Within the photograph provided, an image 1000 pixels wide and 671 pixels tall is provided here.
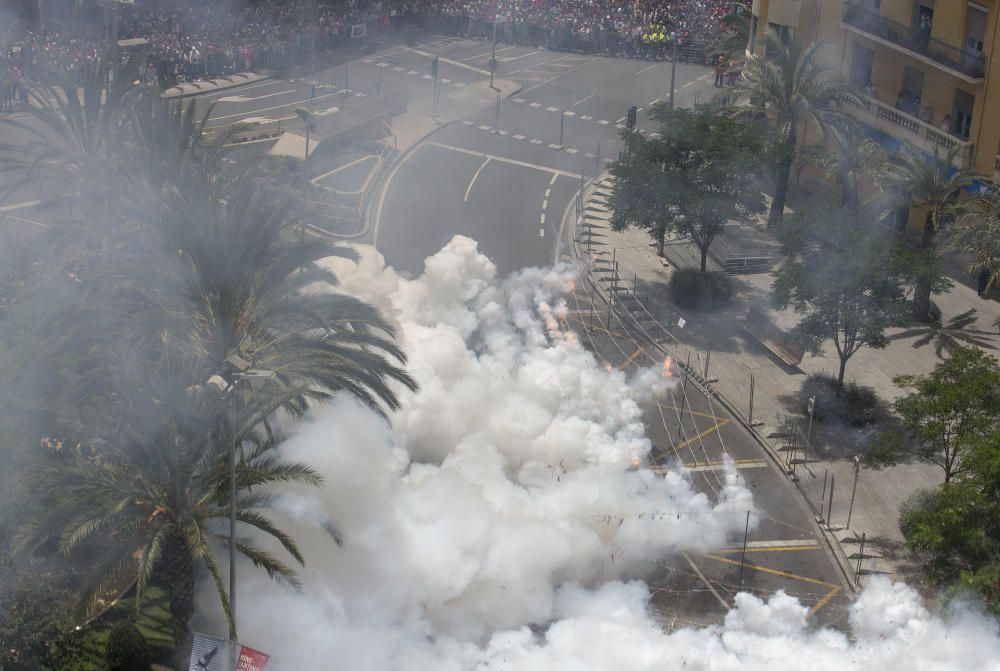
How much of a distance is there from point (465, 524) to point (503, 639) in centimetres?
317

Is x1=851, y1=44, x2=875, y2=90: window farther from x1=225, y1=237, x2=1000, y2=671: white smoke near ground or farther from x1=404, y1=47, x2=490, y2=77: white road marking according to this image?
x1=225, y1=237, x2=1000, y2=671: white smoke near ground

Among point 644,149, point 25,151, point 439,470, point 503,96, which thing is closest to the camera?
point 439,470

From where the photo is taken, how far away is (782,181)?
55.1 metres

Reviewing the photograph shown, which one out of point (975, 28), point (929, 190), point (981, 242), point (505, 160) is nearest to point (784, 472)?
point (981, 242)

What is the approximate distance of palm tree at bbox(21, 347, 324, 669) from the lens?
95.8 feet

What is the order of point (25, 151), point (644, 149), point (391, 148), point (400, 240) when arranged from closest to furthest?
1. point (25, 151)
2. point (644, 149)
3. point (400, 240)
4. point (391, 148)

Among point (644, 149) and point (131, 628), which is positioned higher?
point (644, 149)

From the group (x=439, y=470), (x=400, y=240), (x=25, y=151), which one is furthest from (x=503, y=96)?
(x=439, y=470)

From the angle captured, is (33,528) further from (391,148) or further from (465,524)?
(391,148)

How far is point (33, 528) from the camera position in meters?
30.1

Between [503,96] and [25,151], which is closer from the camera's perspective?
[25,151]

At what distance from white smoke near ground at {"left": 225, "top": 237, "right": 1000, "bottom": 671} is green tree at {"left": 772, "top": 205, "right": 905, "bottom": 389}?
19.7 ft

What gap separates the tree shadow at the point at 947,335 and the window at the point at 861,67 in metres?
12.5

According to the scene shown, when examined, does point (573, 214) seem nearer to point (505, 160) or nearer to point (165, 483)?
point (505, 160)
